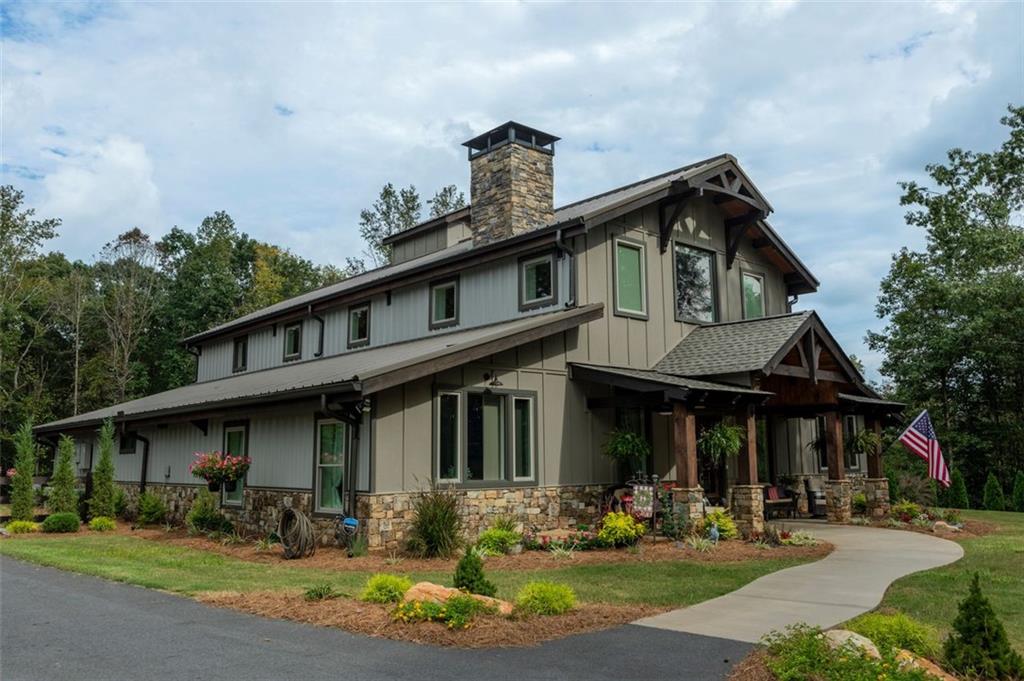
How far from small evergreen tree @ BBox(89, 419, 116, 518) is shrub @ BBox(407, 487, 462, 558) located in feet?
32.8

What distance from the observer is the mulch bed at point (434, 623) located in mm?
6348

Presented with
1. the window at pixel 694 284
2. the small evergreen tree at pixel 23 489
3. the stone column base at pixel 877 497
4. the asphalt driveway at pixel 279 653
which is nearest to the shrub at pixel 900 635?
the asphalt driveway at pixel 279 653

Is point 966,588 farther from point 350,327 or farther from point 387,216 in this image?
point 387,216

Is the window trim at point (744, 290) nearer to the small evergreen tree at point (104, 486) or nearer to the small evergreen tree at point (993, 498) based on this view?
the small evergreen tree at point (993, 498)

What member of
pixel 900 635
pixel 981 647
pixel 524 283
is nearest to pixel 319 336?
pixel 524 283

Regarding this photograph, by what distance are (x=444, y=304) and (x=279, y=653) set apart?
11562 millimetres

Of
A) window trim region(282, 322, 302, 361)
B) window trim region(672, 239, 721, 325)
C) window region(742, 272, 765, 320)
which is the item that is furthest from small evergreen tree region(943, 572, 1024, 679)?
window trim region(282, 322, 302, 361)

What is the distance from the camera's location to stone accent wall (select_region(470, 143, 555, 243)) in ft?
54.6

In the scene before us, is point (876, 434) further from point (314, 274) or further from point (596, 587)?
point (314, 274)

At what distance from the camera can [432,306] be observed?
17.1 m

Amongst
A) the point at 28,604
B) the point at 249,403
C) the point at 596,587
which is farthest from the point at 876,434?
the point at 28,604

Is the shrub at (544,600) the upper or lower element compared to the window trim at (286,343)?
lower

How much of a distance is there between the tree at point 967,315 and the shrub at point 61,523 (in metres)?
25.3

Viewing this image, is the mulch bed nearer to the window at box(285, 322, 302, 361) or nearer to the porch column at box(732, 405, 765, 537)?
the porch column at box(732, 405, 765, 537)
